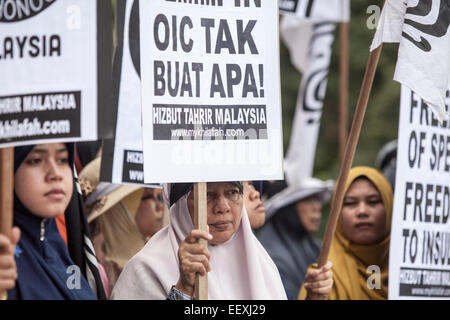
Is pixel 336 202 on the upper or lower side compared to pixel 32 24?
lower

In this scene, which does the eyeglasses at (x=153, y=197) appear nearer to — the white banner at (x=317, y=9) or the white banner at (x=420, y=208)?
the white banner at (x=420, y=208)

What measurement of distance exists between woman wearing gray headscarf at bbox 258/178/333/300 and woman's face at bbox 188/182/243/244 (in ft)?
7.72

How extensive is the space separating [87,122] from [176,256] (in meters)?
0.80

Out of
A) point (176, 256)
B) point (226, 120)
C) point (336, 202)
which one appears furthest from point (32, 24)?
point (336, 202)

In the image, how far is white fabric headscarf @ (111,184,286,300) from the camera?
3896 millimetres

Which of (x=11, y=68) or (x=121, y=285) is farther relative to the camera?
(x=121, y=285)

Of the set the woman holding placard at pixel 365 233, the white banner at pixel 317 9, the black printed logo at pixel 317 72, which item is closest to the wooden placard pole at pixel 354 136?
the woman holding placard at pixel 365 233

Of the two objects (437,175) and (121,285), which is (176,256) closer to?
(121,285)

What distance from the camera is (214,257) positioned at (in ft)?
13.1

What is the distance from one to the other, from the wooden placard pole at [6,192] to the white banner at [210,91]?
0.61m

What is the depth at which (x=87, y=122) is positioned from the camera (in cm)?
355

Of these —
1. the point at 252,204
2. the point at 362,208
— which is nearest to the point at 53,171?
the point at 252,204

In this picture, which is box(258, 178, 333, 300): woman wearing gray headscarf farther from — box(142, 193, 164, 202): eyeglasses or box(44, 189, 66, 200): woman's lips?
box(44, 189, 66, 200): woman's lips
